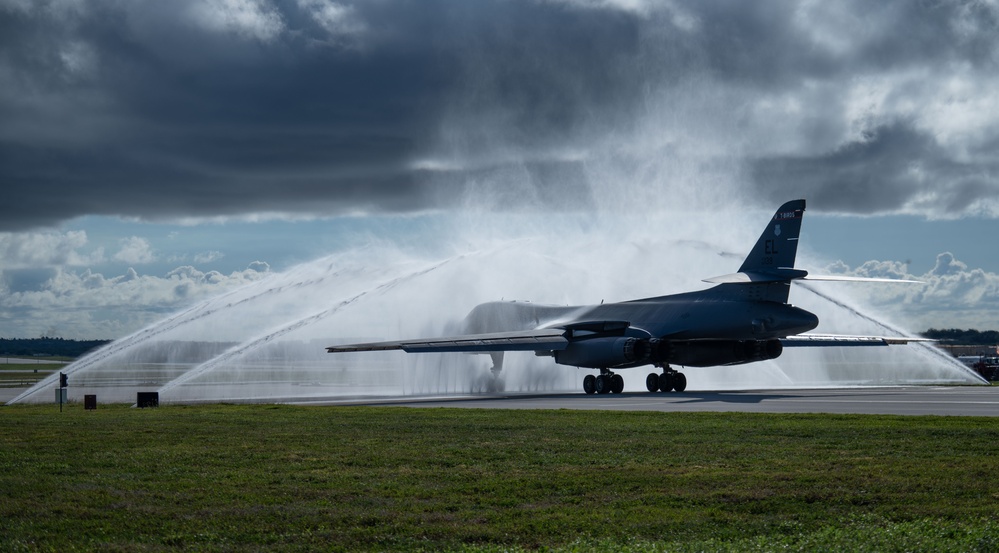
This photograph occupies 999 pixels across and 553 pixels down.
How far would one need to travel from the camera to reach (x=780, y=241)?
133 feet

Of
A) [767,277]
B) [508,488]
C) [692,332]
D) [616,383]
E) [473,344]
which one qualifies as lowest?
[508,488]

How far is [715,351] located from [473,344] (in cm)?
1051

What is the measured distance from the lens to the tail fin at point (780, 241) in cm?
4016

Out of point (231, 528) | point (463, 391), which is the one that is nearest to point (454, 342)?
point (463, 391)

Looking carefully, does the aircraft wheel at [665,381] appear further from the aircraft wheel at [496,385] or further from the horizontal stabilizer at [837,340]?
the aircraft wheel at [496,385]

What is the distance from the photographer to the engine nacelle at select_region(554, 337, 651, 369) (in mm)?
44750

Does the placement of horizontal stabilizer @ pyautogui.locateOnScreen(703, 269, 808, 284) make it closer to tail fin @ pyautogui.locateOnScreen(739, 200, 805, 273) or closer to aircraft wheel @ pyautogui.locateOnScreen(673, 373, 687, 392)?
tail fin @ pyautogui.locateOnScreen(739, 200, 805, 273)

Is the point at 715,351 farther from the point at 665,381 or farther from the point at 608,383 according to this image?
the point at 608,383

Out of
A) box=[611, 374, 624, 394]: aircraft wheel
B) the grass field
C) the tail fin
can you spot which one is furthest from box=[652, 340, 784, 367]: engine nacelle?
the grass field

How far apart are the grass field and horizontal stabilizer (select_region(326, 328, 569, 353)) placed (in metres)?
20.9

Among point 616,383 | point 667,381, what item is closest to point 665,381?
point 667,381

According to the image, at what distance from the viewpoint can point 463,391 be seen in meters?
54.4

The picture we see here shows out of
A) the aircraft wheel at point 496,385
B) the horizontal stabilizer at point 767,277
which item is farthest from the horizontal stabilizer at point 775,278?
the aircraft wheel at point 496,385

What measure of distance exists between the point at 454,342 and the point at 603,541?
3521 centimetres
